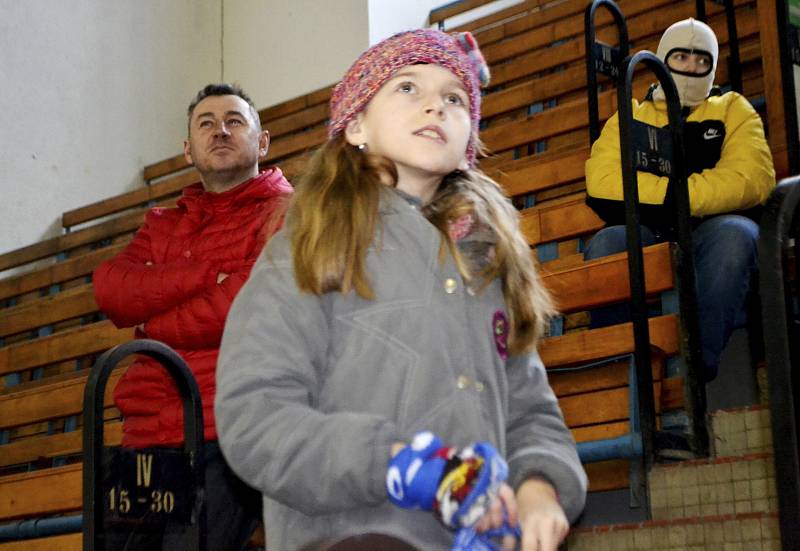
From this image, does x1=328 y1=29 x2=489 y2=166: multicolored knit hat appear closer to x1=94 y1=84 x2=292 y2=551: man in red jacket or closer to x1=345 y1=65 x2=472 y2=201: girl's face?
x1=345 y1=65 x2=472 y2=201: girl's face

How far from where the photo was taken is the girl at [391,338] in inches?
57.9

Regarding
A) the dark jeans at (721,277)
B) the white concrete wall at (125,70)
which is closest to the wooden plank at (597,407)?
the dark jeans at (721,277)

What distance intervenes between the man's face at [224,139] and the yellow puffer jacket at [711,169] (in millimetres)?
893

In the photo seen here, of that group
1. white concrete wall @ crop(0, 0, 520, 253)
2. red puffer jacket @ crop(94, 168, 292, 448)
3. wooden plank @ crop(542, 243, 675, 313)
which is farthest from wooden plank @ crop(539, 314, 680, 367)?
white concrete wall @ crop(0, 0, 520, 253)

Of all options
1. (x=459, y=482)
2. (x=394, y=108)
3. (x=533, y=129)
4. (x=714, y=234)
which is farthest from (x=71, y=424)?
(x=459, y=482)

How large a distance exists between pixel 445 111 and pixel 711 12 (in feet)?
11.0

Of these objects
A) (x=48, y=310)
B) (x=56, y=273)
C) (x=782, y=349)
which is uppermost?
(x=56, y=273)

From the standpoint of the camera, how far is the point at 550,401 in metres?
1.71

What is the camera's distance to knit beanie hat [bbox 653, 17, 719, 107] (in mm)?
3648

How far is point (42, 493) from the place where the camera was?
3.94 m

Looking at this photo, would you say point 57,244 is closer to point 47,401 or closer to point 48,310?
point 48,310

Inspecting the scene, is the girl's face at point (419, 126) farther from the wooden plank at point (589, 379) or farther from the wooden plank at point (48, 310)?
the wooden plank at point (48, 310)

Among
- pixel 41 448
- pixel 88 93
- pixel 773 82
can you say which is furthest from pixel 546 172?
pixel 88 93

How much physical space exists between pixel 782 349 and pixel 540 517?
0.43 metres
